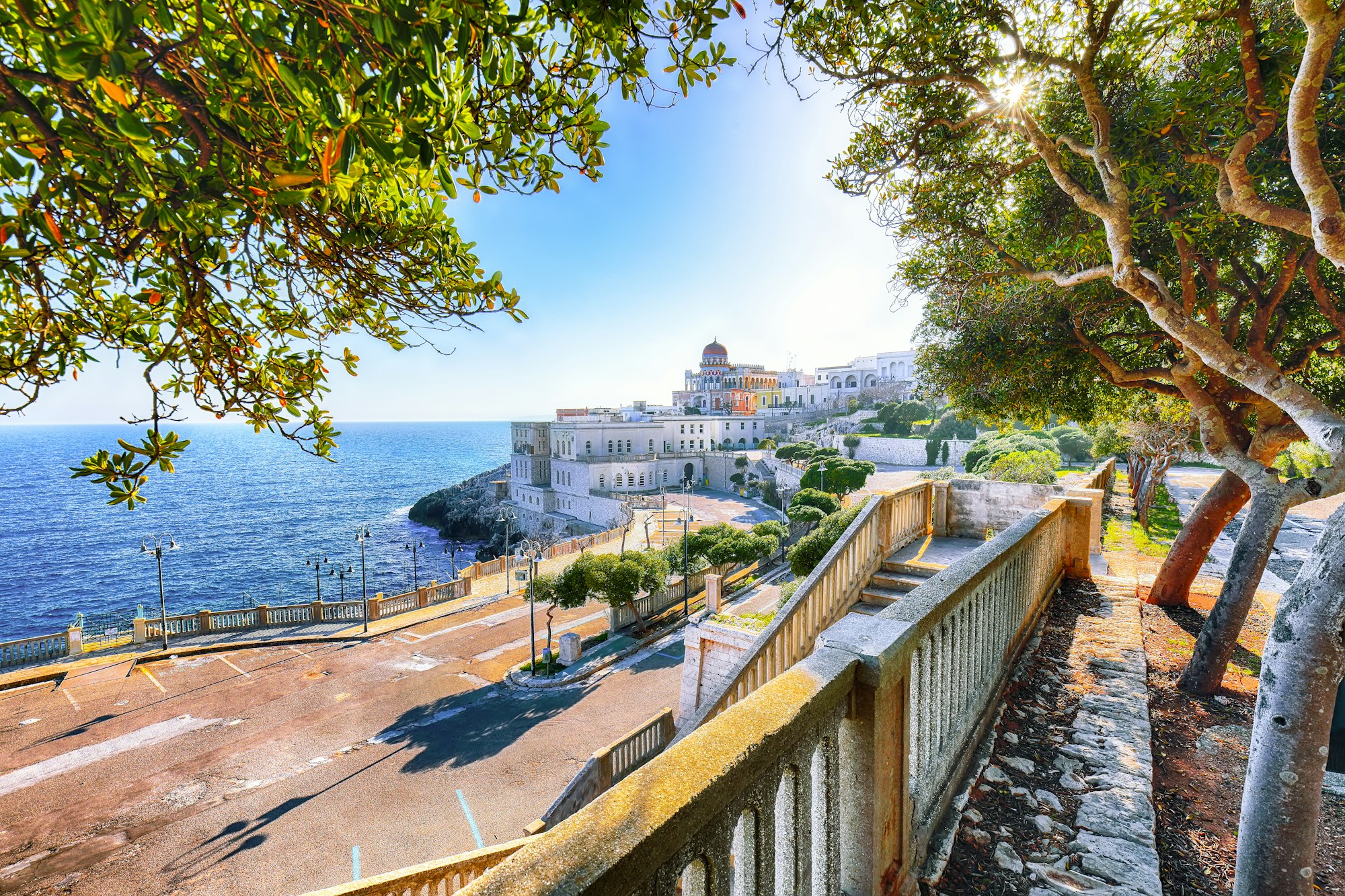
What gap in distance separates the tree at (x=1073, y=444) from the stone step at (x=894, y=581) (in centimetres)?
4189

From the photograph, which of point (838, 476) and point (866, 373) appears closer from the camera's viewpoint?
point (838, 476)

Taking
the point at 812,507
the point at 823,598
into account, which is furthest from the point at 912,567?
the point at 812,507

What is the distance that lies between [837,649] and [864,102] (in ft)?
20.2

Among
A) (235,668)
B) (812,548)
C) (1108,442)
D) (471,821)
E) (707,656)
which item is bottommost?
(235,668)

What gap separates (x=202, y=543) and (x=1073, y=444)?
8206cm

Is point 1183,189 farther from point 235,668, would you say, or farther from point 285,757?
point 235,668

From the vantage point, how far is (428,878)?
5910mm

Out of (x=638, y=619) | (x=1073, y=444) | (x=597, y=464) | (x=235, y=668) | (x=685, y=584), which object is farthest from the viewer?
(x=597, y=464)

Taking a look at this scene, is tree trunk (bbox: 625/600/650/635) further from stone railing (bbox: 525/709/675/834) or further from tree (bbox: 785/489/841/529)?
tree (bbox: 785/489/841/529)

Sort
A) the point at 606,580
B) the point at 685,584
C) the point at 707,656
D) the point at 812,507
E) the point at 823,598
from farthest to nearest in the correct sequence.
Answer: the point at 812,507
the point at 685,584
the point at 606,580
the point at 707,656
the point at 823,598

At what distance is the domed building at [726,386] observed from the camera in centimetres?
8650

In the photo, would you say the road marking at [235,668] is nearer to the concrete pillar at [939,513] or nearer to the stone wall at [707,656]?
the stone wall at [707,656]

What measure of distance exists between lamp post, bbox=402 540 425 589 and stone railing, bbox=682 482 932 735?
32629 millimetres

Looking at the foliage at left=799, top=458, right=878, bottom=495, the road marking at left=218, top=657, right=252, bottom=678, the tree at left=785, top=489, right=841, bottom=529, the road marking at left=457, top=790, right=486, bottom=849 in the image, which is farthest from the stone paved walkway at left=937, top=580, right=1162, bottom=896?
the foliage at left=799, top=458, right=878, bottom=495
